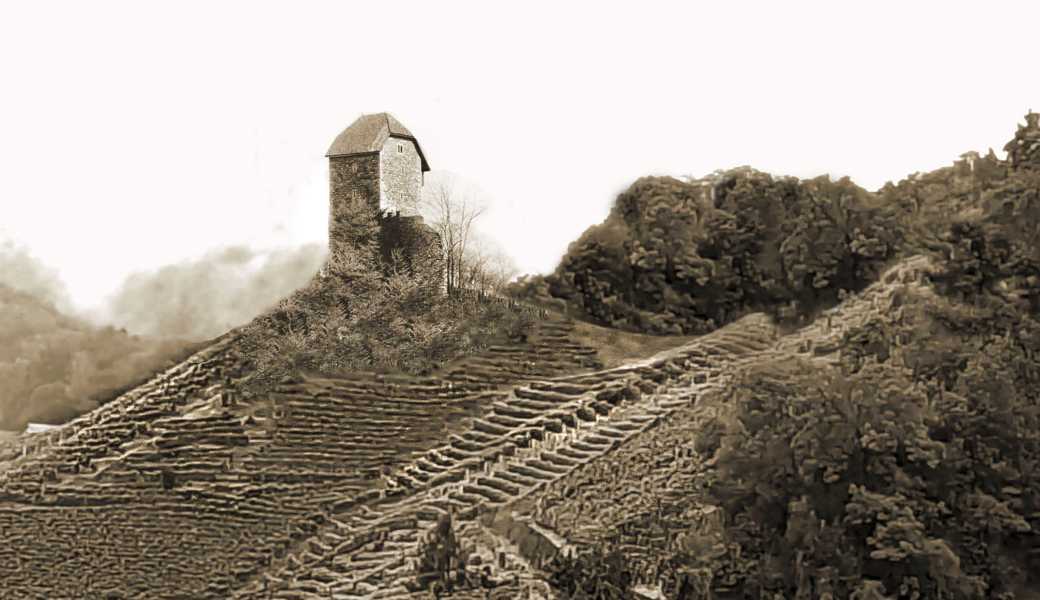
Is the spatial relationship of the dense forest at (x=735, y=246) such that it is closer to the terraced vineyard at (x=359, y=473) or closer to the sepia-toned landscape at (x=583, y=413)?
the sepia-toned landscape at (x=583, y=413)

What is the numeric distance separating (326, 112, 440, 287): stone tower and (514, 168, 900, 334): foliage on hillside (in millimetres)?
606

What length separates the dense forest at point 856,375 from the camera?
5.00 meters

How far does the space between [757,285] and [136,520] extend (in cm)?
319

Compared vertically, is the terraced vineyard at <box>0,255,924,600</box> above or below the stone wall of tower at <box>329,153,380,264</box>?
below

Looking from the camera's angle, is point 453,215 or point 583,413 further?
point 453,215

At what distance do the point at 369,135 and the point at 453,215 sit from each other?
562 mm

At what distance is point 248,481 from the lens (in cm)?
558

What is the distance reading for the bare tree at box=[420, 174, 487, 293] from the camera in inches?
227

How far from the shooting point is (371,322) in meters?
5.70

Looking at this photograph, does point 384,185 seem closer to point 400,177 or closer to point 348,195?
point 400,177

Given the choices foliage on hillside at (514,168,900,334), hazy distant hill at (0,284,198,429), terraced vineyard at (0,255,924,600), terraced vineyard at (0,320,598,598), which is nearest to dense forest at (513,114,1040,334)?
foliage on hillside at (514,168,900,334)

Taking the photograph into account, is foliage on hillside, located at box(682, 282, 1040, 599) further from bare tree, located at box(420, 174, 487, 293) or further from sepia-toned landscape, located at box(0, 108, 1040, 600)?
bare tree, located at box(420, 174, 487, 293)

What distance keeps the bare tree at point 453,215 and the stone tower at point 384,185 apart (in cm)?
5

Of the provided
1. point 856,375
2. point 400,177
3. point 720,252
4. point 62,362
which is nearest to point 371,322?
point 400,177
